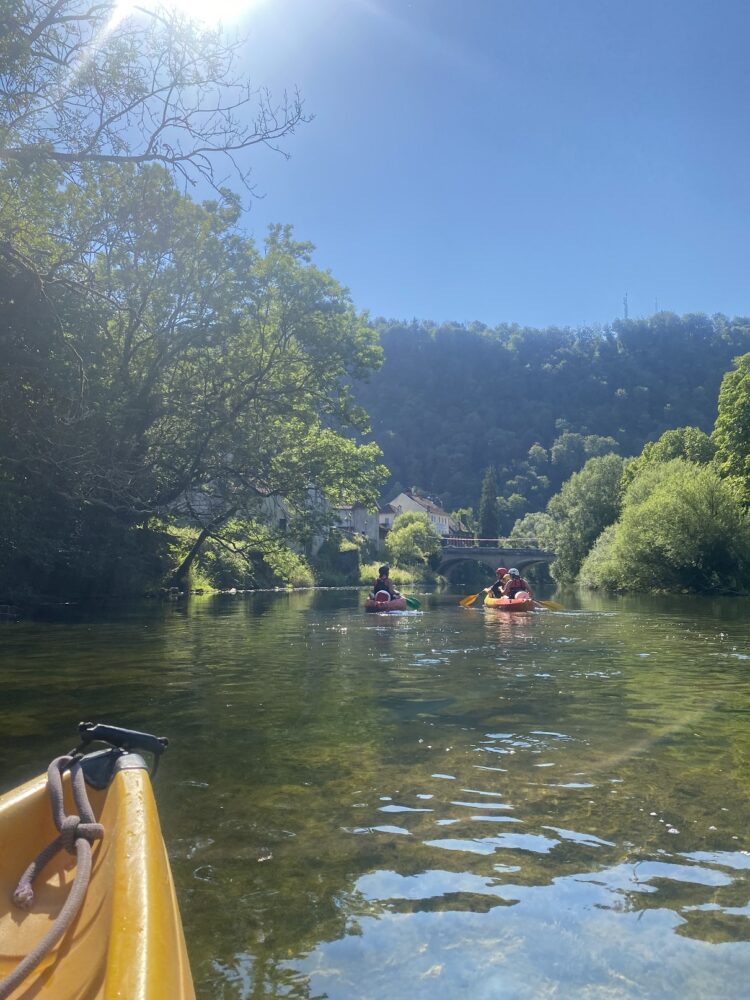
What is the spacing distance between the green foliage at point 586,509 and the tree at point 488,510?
72601 millimetres

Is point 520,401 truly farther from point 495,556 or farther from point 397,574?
point 397,574

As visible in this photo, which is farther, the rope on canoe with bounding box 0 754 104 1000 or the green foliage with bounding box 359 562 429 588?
the green foliage with bounding box 359 562 429 588

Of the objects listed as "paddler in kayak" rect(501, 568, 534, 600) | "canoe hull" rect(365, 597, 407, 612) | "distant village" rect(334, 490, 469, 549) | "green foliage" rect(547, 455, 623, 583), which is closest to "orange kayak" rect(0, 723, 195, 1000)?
"canoe hull" rect(365, 597, 407, 612)

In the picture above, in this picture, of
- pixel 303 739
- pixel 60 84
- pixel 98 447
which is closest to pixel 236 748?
pixel 303 739

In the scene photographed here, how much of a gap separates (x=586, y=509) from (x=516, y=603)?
36.2m

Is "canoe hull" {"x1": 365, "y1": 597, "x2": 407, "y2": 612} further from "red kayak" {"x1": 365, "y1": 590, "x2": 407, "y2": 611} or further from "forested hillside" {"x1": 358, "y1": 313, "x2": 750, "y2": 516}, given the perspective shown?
"forested hillside" {"x1": 358, "y1": 313, "x2": 750, "y2": 516}

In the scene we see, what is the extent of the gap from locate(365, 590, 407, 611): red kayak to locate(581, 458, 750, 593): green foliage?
1950 centimetres

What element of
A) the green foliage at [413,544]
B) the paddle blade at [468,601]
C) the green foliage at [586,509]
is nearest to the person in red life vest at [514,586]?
the paddle blade at [468,601]

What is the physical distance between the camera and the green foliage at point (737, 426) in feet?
127

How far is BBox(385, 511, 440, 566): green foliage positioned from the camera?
271ft

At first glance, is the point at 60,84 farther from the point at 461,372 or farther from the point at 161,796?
the point at 461,372

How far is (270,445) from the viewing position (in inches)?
1018

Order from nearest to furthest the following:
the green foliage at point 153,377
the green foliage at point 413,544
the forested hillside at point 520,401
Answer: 1. the green foliage at point 153,377
2. the green foliage at point 413,544
3. the forested hillside at point 520,401

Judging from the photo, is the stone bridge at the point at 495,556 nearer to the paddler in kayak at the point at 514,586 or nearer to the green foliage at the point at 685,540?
the green foliage at the point at 685,540
